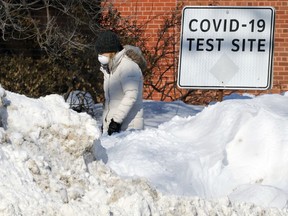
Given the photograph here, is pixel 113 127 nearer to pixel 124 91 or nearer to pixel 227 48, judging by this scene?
pixel 124 91

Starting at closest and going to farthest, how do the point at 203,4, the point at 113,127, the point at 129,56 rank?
the point at 113,127 → the point at 129,56 → the point at 203,4

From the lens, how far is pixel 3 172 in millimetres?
5020

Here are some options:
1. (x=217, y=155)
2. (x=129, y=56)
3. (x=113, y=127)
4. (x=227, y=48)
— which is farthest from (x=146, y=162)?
(x=227, y=48)

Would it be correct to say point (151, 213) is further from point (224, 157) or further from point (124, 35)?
point (124, 35)

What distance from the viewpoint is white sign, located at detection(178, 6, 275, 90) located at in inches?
389

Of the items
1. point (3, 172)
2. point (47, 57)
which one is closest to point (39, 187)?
point (3, 172)

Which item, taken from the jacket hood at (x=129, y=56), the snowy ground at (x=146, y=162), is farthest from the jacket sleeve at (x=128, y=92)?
the snowy ground at (x=146, y=162)

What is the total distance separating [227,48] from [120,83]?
3.56 ft

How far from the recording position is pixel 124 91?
9367mm

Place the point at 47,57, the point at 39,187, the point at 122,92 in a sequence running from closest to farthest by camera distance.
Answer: the point at 39,187
the point at 122,92
the point at 47,57

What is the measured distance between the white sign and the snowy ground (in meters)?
0.50

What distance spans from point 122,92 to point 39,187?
4.47 meters

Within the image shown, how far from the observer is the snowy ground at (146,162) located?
502cm

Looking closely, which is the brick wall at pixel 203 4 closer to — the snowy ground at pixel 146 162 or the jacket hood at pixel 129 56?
the jacket hood at pixel 129 56
